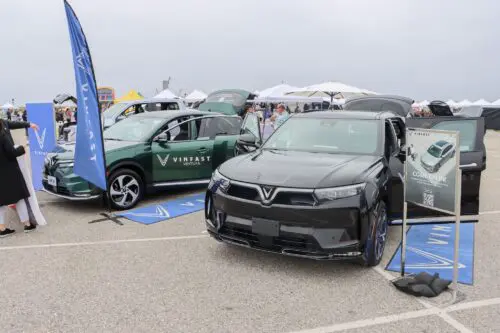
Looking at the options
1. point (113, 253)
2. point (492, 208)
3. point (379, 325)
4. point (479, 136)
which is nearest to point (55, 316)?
point (113, 253)

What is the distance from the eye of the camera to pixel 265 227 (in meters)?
4.25

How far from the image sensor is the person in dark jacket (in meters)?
5.54

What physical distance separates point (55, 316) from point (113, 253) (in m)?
1.50

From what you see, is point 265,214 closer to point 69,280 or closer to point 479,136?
point 69,280

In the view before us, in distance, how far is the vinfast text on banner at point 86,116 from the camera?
20.1 feet

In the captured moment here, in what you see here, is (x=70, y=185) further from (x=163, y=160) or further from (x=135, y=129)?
(x=135, y=129)

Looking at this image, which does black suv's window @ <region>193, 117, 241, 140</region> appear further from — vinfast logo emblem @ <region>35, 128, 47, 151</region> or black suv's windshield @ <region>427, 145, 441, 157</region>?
black suv's windshield @ <region>427, 145, 441, 157</region>

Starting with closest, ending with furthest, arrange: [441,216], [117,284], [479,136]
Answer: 1. [117,284]
2. [441,216]
3. [479,136]

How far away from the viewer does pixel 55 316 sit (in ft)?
11.7

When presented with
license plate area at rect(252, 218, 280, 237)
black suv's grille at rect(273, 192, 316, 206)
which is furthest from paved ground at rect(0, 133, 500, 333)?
black suv's grille at rect(273, 192, 316, 206)

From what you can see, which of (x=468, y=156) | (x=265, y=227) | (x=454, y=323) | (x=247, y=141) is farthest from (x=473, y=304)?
(x=247, y=141)

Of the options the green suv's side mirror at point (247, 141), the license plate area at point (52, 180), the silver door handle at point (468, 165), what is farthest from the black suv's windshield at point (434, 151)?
the license plate area at point (52, 180)

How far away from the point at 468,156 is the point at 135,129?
5.28 metres

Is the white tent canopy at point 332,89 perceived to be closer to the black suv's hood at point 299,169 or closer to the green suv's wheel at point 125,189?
the green suv's wheel at point 125,189
